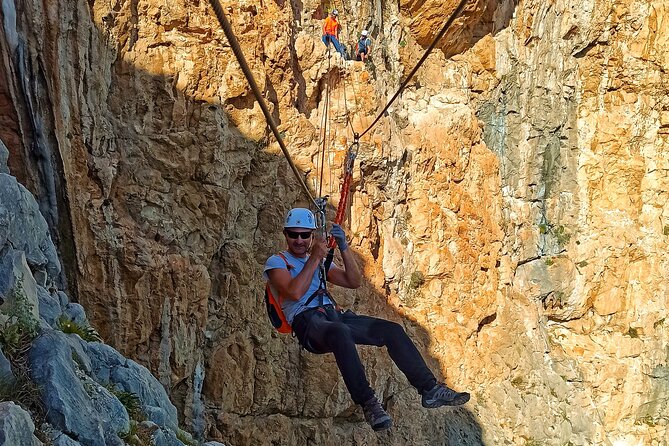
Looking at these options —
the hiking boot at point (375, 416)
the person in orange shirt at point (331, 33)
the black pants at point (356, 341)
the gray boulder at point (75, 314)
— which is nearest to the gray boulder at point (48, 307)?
the gray boulder at point (75, 314)

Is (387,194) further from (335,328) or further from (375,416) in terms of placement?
(375,416)

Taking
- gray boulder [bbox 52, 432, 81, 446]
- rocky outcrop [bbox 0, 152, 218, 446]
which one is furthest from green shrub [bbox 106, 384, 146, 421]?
gray boulder [bbox 52, 432, 81, 446]

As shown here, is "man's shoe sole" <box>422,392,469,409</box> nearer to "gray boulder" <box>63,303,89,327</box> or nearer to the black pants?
the black pants

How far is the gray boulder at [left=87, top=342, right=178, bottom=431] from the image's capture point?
4707 mm

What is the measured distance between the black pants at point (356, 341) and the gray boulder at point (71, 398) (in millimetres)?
1897

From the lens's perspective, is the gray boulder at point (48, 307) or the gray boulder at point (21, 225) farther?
the gray boulder at point (48, 307)

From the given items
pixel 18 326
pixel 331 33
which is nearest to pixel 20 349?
pixel 18 326

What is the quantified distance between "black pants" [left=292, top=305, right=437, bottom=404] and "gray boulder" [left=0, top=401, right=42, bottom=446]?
266 cm

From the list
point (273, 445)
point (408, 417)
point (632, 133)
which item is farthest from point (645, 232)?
point (273, 445)

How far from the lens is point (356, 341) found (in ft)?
18.7

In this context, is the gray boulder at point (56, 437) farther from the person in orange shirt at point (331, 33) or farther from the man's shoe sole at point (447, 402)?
the person in orange shirt at point (331, 33)

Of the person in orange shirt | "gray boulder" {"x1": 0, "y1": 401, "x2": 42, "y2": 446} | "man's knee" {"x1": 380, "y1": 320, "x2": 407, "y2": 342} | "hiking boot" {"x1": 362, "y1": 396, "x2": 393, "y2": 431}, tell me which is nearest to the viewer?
"gray boulder" {"x1": 0, "y1": 401, "x2": 42, "y2": 446}

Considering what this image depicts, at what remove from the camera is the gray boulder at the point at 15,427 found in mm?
2924

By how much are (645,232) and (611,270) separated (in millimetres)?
1571
